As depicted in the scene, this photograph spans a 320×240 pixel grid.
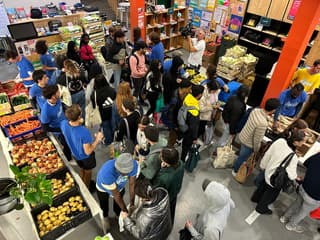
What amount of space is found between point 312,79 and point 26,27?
22.8 ft

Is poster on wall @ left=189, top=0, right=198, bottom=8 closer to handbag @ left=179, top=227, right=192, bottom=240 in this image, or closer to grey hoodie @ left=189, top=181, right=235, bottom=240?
grey hoodie @ left=189, top=181, right=235, bottom=240

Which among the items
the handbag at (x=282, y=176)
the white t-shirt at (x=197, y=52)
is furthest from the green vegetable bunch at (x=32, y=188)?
the white t-shirt at (x=197, y=52)

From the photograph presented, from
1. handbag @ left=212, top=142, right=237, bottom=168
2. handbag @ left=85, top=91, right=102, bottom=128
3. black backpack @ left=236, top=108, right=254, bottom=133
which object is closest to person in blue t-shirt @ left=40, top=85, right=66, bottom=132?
handbag @ left=85, top=91, right=102, bottom=128

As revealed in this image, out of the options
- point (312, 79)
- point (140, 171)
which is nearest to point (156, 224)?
point (140, 171)

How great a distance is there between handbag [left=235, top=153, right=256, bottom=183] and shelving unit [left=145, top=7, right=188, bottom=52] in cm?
547

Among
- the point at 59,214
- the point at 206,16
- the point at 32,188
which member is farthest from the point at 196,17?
the point at 32,188

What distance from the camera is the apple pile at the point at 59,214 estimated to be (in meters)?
2.44

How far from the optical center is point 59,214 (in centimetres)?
256

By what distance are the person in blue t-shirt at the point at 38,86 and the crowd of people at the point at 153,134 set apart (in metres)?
0.01

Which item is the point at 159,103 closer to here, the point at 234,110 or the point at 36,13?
the point at 234,110

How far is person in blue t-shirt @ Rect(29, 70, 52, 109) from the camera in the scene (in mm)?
3547

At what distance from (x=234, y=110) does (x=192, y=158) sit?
3.51ft

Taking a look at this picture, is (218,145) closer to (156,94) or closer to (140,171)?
(156,94)

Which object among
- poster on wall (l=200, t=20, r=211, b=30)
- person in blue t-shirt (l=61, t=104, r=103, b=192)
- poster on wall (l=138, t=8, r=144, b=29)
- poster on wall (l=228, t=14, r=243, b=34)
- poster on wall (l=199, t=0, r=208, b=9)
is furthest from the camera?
poster on wall (l=200, t=20, r=211, b=30)
